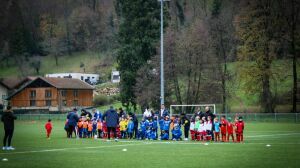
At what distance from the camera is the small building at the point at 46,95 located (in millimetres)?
104188

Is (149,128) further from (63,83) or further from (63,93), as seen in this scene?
(63,83)

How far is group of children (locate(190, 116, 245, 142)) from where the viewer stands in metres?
31.7

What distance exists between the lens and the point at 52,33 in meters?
136

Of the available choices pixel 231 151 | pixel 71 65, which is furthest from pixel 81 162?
pixel 71 65

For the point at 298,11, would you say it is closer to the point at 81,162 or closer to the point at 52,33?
the point at 81,162

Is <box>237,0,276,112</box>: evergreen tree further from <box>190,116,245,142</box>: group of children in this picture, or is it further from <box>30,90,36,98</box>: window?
<box>30,90,36,98</box>: window

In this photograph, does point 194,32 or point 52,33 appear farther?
point 52,33

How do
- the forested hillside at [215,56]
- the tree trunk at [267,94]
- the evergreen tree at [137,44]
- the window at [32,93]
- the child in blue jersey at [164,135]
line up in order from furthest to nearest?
the window at [32,93], the evergreen tree at [137,44], the tree trunk at [267,94], the forested hillside at [215,56], the child in blue jersey at [164,135]

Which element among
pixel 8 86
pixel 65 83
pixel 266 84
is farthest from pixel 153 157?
pixel 8 86

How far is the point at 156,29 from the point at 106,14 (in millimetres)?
72613

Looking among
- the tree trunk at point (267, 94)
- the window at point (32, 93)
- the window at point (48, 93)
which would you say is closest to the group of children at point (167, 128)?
the tree trunk at point (267, 94)

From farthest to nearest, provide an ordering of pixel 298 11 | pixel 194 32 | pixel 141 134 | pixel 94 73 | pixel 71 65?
pixel 71 65, pixel 94 73, pixel 194 32, pixel 298 11, pixel 141 134

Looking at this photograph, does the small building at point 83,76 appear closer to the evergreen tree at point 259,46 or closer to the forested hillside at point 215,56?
the forested hillside at point 215,56

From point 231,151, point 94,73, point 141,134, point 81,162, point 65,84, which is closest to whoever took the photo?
point 81,162
